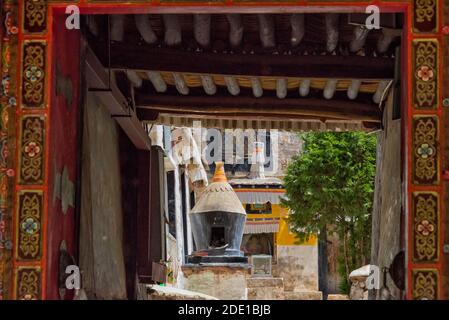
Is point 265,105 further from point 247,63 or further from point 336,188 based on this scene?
point 336,188

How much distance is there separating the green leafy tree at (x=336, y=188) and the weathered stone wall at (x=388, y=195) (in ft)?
47.9

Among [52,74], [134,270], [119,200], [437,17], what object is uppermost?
[437,17]

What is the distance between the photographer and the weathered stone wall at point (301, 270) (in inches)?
1395

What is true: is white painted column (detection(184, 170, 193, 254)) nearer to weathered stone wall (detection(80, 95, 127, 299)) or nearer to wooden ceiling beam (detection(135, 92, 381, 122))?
weathered stone wall (detection(80, 95, 127, 299))

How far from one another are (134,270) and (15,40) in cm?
488

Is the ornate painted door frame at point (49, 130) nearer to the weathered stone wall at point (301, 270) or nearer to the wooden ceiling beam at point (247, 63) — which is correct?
the wooden ceiling beam at point (247, 63)

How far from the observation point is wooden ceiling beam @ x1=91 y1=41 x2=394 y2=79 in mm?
8344

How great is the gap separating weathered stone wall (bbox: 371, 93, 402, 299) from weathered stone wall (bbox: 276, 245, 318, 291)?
83.7ft

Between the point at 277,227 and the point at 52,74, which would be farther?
the point at 277,227

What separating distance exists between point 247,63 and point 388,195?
1.87 m

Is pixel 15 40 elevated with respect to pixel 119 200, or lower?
elevated

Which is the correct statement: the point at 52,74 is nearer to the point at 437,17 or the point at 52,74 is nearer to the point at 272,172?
the point at 437,17

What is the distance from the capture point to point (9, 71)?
625 cm
